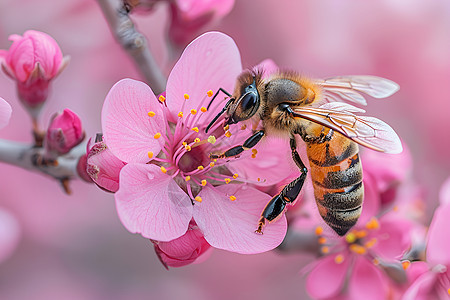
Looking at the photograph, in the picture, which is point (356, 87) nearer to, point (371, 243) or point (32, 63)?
point (371, 243)

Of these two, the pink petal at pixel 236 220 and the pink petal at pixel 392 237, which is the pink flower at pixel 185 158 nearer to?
the pink petal at pixel 236 220

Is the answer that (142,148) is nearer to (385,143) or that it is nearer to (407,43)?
(385,143)

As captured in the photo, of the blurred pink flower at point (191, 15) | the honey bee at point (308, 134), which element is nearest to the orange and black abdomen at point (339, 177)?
the honey bee at point (308, 134)

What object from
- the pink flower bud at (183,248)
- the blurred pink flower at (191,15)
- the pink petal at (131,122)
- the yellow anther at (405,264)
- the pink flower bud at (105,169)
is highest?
the blurred pink flower at (191,15)

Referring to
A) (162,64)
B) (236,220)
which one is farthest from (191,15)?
(236,220)

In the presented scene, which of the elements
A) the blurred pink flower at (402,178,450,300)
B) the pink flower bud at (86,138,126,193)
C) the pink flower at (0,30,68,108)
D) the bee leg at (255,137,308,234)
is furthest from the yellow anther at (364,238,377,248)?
the pink flower at (0,30,68,108)

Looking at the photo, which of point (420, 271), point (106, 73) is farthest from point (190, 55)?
point (106, 73)
